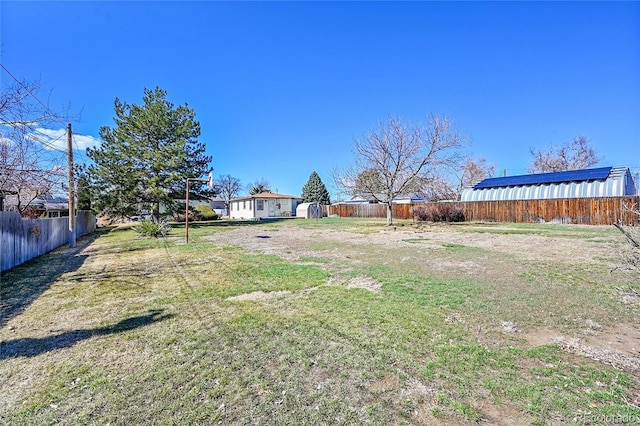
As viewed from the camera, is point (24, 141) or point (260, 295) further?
point (24, 141)

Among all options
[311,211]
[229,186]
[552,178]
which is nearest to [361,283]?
[552,178]

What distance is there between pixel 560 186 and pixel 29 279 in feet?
95.2

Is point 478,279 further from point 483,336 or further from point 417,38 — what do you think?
point 417,38

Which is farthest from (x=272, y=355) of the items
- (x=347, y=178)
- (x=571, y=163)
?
(x=571, y=163)

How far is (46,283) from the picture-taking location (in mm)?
5777

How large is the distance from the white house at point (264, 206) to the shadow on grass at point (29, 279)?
25538 millimetres

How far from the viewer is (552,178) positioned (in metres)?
22.6

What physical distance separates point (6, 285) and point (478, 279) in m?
9.03

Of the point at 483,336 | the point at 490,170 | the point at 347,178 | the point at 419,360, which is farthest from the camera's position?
the point at 490,170

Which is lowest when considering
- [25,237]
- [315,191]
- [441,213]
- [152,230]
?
[152,230]

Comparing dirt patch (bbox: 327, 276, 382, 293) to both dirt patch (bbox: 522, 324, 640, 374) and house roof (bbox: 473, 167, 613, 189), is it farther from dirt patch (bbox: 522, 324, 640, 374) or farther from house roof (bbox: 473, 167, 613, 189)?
house roof (bbox: 473, 167, 613, 189)

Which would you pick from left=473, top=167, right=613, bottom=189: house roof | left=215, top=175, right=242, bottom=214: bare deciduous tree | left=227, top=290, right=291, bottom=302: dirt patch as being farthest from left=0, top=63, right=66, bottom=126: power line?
left=215, top=175, right=242, bottom=214: bare deciduous tree

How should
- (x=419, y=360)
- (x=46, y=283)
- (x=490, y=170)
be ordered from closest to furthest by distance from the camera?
(x=419, y=360) → (x=46, y=283) → (x=490, y=170)

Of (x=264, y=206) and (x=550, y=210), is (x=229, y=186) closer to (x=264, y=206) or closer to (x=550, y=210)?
(x=264, y=206)
